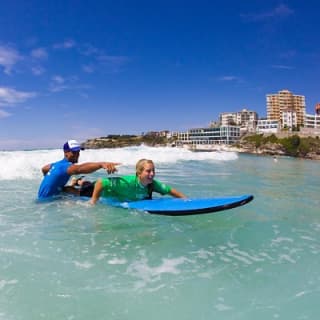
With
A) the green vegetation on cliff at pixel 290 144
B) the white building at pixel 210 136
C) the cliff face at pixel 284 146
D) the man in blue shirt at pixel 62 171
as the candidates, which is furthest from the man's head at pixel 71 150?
the white building at pixel 210 136

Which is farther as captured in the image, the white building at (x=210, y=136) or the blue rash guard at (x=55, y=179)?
the white building at (x=210, y=136)

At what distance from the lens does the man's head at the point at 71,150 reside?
21.2 ft

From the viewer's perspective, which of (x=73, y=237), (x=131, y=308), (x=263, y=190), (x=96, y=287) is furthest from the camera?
(x=263, y=190)

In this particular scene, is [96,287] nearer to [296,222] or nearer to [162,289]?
[162,289]

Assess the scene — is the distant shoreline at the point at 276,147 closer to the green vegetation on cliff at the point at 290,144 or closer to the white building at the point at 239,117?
the green vegetation on cliff at the point at 290,144

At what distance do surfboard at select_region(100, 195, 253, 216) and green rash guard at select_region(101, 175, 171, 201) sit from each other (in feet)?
0.42

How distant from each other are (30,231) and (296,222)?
4.05m

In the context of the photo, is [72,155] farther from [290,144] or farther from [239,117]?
[239,117]

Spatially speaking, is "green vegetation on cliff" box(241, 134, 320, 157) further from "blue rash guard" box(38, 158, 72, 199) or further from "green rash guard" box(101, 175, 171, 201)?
"blue rash guard" box(38, 158, 72, 199)

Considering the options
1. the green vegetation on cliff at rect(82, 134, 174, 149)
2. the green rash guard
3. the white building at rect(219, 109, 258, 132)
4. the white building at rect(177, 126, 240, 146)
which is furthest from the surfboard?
the white building at rect(219, 109, 258, 132)

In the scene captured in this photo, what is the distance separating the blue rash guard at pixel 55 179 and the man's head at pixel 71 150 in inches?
4.7

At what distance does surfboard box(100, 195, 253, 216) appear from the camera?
5.38m

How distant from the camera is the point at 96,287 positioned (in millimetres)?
3035

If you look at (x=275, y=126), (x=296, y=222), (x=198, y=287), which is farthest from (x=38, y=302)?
(x=275, y=126)
